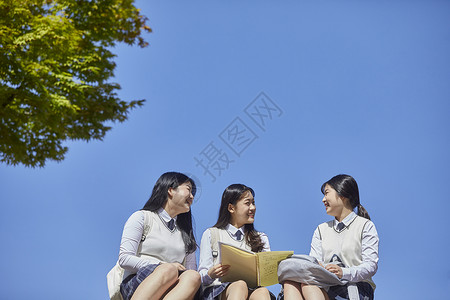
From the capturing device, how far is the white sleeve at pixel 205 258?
110 inches

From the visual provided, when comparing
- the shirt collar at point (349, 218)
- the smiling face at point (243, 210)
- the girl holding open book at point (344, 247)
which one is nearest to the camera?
the girl holding open book at point (344, 247)

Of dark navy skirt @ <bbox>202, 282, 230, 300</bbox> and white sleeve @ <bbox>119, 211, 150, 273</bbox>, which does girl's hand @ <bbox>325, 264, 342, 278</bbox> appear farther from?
white sleeve @ <bbox>119, 211, 150, 273</bbox>

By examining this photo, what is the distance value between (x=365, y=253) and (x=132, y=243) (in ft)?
5.23

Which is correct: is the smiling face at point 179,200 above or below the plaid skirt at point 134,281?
above

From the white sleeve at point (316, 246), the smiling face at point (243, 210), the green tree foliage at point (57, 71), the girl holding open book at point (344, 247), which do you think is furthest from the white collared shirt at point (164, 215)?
the green tree foliage at point (57, 71)

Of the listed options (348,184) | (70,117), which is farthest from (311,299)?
(70,117)

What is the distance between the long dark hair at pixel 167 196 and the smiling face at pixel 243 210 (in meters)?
0.35

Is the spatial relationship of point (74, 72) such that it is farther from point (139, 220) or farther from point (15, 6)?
point (139, 220)

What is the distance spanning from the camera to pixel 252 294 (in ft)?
8.39

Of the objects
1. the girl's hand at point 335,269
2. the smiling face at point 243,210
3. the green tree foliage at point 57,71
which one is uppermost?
the green tree foliage at point 57,71

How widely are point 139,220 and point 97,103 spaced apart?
554 cm

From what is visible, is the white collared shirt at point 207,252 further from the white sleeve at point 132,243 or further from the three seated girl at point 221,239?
the white sleeve at point 132,243

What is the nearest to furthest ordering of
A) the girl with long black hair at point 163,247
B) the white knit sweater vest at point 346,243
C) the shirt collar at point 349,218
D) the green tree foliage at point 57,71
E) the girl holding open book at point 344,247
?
the girl with long black hair at point 163,247, the girl holding open book at point 344,247, the white knit sweater vest at point 346,243, the shirt collar at point 349,218, the green tree foliage at point 57,71

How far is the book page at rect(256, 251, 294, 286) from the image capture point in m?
2.54
